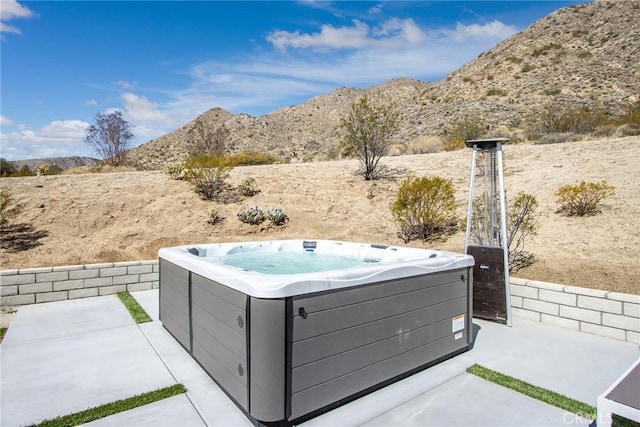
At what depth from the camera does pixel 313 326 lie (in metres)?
2.38

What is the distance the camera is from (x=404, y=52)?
43.1 ft

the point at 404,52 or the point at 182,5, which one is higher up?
the point at 404,52

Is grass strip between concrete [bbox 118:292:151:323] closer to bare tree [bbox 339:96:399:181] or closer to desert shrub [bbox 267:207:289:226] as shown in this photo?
desert shrub [bbox 267:207:289:226]

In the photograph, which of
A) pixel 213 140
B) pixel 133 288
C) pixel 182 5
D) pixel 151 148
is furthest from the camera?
pixel 151 148

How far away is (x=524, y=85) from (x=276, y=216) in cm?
1909

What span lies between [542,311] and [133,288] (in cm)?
530

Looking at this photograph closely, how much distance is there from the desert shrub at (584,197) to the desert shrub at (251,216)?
230 inches

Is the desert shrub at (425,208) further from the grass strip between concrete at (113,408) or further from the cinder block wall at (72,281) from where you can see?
the grass strip between concrete at (113,408)

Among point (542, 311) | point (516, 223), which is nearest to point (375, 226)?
point (516, 223)

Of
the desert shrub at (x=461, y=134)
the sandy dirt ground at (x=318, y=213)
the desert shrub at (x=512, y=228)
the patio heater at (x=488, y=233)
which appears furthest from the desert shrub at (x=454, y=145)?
the patio heater at (x=488, y=233)

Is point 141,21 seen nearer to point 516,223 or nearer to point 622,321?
point 516,223

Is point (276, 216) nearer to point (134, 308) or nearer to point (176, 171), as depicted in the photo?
point (176, 171)

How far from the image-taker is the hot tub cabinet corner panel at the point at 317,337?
2236mm

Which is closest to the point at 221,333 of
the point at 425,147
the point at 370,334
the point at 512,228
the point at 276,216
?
the point at 370,334
